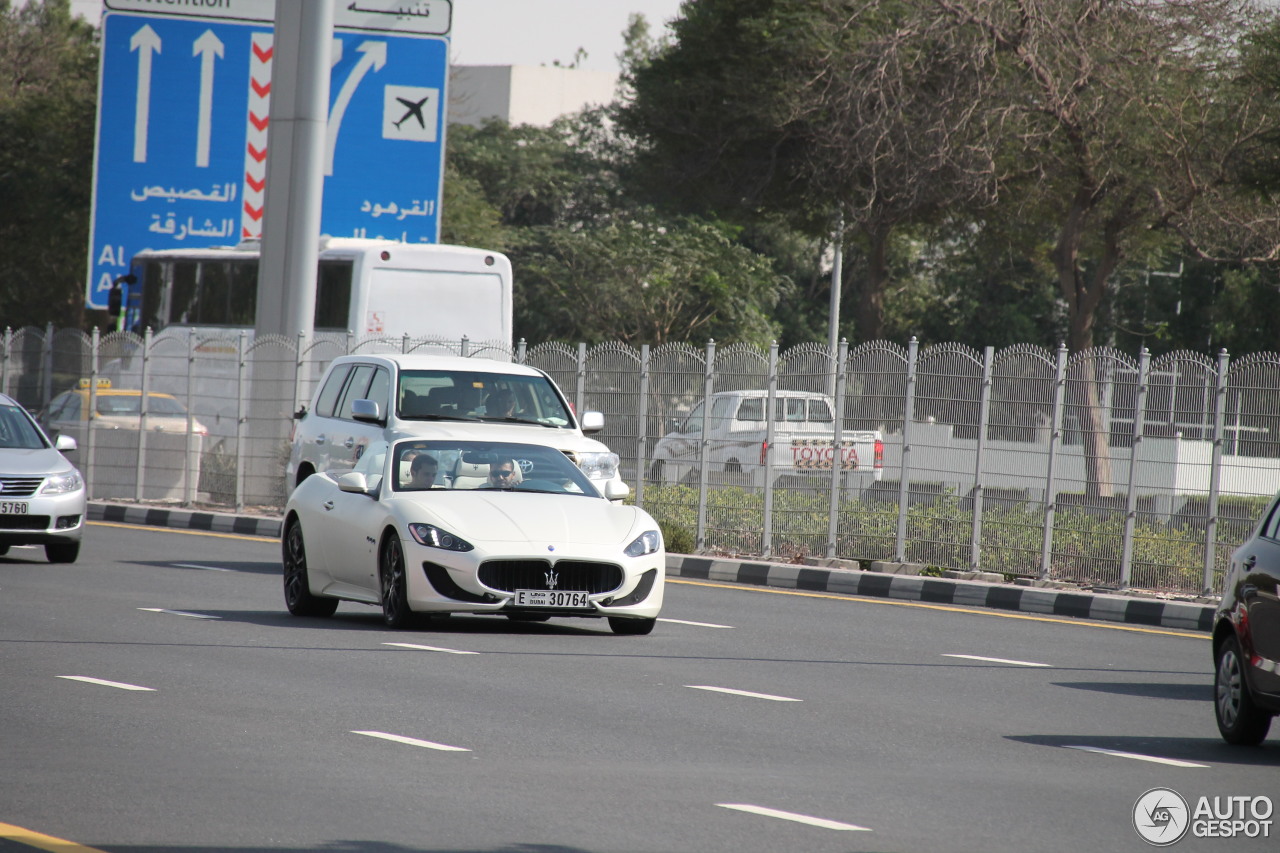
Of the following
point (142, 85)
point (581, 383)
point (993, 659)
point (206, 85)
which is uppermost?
point (206, 85)

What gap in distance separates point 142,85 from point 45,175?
17.3 metres

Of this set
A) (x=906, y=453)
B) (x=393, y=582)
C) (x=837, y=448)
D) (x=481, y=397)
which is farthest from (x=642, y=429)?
(x=393, y=582)

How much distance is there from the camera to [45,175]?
4725 centimetres

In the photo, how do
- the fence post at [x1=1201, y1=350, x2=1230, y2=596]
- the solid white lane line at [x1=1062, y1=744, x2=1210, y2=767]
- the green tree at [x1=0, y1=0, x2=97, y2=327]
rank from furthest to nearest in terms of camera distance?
the green tree at [x1=0, y1=0, x2=97, y2=327] < the fence post at [x1=1201, y1=350, x2=1230, y2=596] < the solid white lane line at [x1=1062, y1=744, x2=1210, y2=767]

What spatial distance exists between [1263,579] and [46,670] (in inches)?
242

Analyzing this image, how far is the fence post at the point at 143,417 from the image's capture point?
26469 millimetres

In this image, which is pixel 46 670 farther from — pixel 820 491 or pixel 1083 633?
pixel 820 491

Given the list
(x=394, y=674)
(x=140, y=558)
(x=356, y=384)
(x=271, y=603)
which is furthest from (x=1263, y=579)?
(x=140, y=558)

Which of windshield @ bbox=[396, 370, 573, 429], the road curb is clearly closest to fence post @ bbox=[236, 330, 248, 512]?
the road curb

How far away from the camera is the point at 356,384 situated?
18.0m

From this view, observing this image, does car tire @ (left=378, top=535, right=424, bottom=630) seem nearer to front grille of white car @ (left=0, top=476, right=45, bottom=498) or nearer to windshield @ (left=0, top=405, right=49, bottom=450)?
front grille of white car @ (left=0, top=476, right=45, bottom=498)

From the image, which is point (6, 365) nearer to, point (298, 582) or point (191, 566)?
point (191, 566)

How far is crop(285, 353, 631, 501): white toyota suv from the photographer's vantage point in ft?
55.3

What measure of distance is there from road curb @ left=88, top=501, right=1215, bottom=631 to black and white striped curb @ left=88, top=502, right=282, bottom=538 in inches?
236
